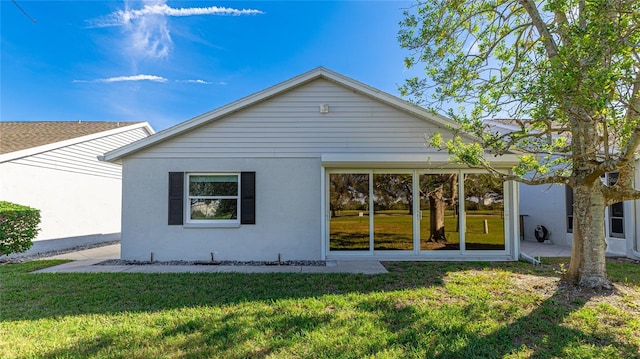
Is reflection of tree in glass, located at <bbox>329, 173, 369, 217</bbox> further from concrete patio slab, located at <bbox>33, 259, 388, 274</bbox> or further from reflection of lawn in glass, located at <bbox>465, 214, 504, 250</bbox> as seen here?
reflection of lawn in glass, located at <bbox>465, 214, 504, 250</bbox>

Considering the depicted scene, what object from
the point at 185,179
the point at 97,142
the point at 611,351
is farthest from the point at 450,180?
the point at 97,142

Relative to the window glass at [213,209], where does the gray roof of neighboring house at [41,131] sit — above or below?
above

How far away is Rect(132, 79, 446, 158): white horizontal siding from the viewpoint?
8.12 meters

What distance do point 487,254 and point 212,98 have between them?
44.3 ft

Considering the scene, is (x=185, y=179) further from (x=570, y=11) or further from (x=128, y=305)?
(x=570, y=11)

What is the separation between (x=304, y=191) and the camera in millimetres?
8070

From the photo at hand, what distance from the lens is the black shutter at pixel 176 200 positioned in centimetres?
799

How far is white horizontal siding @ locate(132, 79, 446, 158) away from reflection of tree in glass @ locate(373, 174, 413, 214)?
0.73 metres

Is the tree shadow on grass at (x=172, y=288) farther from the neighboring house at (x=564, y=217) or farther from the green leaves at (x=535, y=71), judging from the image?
the neighboring house at (x=564, y=217)

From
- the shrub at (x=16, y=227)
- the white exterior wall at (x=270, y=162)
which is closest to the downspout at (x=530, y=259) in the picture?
the white exterior wall at (x=270, y=162)

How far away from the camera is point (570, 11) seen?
5.17 m

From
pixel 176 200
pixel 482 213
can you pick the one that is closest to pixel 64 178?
pixel 176 200

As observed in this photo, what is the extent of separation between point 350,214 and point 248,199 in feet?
9.03

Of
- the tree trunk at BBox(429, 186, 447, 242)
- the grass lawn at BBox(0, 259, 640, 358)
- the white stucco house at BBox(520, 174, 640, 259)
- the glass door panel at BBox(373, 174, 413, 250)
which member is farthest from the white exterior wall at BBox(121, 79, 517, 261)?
the white stucco house at BBox(520, 174, 640, 259)
